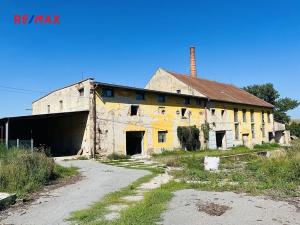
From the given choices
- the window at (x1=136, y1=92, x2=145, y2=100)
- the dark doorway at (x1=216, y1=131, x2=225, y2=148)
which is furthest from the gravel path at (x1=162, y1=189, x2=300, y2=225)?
the dark doorway at (x1=216, y1=131, x2=225, y2=148)

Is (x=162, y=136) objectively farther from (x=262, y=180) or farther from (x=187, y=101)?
(x=262, y=180)

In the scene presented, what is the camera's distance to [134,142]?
89.0ft

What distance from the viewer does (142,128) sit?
26.1m

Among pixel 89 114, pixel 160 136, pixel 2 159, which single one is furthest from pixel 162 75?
pixel 2 159

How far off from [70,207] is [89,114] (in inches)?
597

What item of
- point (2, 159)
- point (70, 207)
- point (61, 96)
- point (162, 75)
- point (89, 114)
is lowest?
point (70, 207)

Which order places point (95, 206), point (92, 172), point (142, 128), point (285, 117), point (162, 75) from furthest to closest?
point (285, 117) < point (162, 75) < point (142, 128) < point (92, 172) < point (95, 206)

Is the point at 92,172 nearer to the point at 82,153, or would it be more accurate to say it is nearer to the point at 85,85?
the point at 82,153

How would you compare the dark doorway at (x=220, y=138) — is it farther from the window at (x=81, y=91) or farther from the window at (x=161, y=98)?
the window at (x=81, y=91)

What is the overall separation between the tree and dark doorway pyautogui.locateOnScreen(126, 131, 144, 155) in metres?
41.0

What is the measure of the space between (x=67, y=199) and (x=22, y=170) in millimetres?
2431

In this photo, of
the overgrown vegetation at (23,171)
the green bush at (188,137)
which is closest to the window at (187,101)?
the green bush at (188,137)

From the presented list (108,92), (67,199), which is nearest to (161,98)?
(108,92)

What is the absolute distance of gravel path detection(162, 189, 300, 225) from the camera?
20.6 ft
